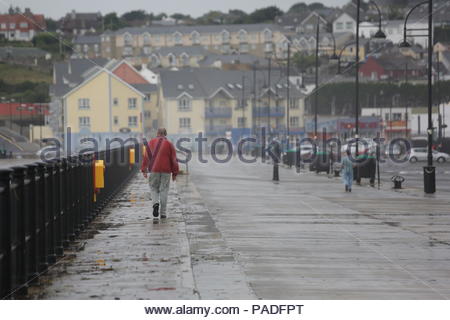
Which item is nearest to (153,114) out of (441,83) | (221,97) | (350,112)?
(221,97)

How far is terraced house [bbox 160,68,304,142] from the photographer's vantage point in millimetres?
156000

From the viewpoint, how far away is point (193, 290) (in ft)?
36.5

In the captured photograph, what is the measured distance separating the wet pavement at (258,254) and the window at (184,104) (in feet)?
431

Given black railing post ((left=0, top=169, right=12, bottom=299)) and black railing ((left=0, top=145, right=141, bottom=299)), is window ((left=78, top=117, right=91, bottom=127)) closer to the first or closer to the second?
black railing ((left=0, top=145, right=141, bottom=299))

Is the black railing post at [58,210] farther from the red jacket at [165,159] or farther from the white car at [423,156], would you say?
the white car at [423,156]

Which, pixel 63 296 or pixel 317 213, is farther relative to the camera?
→ pixel 317 213

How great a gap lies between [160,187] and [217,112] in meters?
139

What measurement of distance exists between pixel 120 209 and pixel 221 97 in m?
137

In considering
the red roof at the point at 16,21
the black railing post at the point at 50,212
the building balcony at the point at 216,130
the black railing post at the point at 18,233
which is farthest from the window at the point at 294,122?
the black railing post at the point at 18,233

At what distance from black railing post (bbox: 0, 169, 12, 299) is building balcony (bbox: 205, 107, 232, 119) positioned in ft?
485

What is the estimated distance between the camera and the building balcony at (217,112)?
158375 millimetres

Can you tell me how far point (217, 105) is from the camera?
160 m

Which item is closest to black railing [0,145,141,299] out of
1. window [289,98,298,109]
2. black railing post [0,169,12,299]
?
black railing post [0,169,12,299]

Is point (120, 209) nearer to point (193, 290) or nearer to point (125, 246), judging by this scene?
point (125, 246)
